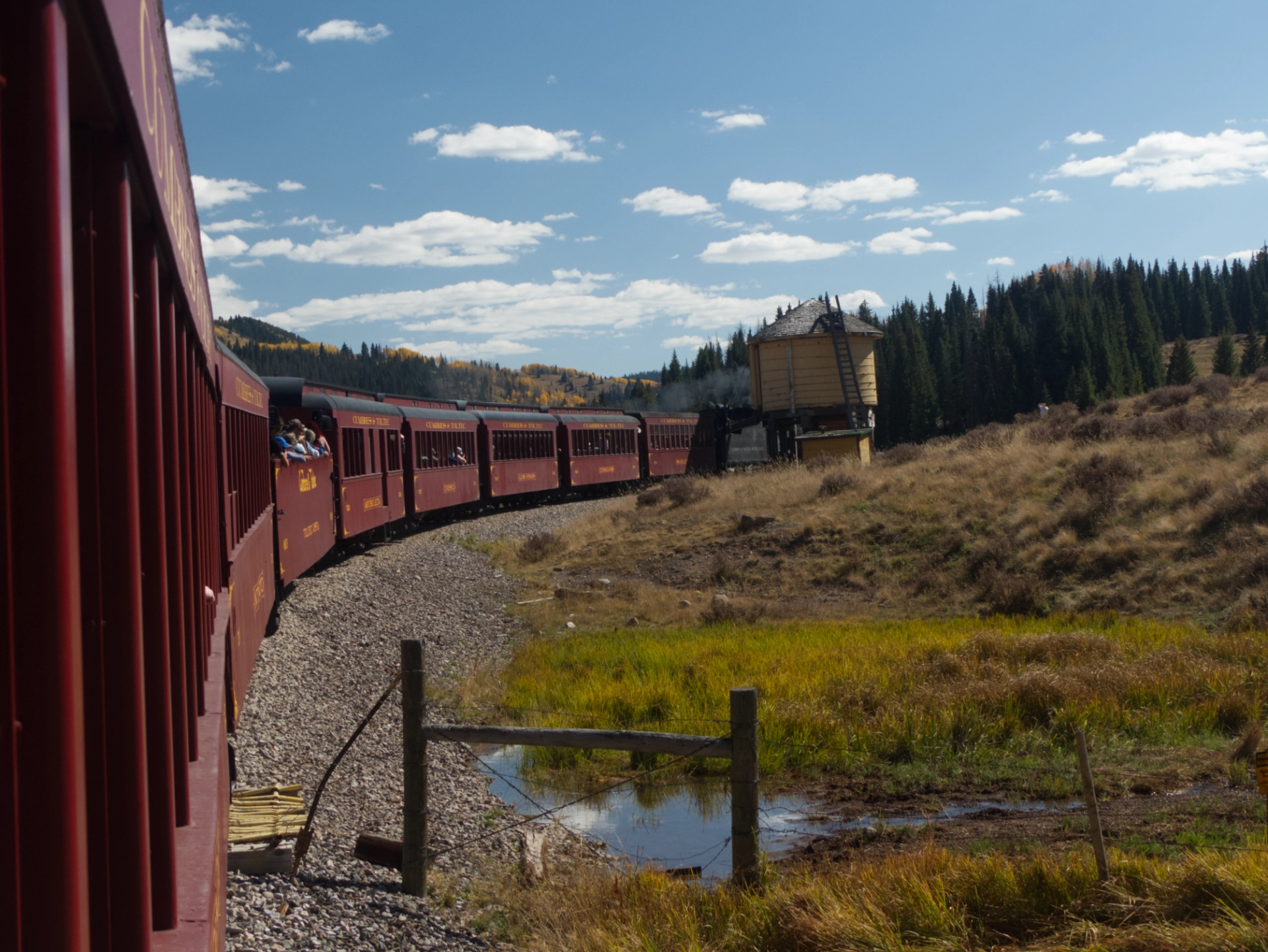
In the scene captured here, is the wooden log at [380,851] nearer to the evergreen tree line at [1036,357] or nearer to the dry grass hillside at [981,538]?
the dry grass hillside at [981,538]

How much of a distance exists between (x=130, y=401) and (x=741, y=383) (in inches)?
3247

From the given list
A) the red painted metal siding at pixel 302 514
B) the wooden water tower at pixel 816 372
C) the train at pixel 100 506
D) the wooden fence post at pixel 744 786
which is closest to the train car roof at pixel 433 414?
the red painted metal siding at pixel 302 514

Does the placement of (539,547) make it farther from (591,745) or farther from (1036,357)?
(1036,357)

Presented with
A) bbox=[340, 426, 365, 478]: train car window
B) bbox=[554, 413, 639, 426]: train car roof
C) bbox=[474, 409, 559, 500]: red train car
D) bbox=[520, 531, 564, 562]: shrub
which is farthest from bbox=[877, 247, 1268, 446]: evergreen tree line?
bbox=[340, 426, 365, 478]: train car window

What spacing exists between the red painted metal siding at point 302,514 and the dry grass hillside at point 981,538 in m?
4.06

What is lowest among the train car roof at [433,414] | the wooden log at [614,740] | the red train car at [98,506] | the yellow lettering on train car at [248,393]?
the wooden log at [614,740]

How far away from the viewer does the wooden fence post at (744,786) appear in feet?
20.4

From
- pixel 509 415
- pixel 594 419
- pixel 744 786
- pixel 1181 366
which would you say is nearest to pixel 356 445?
pixel 509 415

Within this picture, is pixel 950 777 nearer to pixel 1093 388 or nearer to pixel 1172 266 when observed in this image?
pixel 1093 388

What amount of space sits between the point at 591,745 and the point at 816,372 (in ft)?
117

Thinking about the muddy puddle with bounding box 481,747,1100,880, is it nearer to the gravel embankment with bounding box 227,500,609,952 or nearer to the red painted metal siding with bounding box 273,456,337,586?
the gravel embankment with bounding box 227,500,609,952

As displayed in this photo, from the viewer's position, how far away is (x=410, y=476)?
24.1 meters

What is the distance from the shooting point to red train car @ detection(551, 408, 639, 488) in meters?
36.2

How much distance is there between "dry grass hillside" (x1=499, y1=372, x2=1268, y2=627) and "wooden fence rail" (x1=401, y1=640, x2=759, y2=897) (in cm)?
982
